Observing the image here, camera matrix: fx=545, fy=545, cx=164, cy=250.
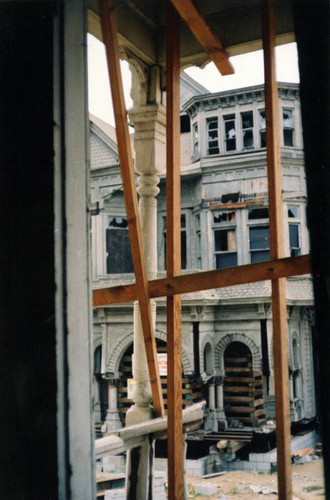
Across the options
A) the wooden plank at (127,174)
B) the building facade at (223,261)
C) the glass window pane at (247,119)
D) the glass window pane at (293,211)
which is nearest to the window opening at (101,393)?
the building facade at (223,261)

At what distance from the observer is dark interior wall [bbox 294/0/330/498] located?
3.44ft

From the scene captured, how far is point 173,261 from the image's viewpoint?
4.37 m

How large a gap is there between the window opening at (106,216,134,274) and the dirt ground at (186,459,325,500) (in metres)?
7.07

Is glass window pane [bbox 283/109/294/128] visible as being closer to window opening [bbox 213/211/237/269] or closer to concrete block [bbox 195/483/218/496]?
window opening [bbox 213/211/237/269]

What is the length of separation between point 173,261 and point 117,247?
45.9 ft

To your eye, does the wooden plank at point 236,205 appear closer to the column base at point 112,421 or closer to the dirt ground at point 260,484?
the column base at point 112,421

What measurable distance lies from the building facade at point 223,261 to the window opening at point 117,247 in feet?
0.11

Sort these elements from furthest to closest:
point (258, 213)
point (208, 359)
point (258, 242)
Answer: point (258, 213), point (258, 242), point (208, 359)

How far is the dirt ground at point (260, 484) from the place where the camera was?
39.7ft

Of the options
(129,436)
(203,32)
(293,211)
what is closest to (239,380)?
(293,211)

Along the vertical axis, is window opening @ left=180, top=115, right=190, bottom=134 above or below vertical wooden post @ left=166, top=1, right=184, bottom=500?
above

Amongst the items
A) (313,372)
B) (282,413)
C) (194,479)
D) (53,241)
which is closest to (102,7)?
(53,241)

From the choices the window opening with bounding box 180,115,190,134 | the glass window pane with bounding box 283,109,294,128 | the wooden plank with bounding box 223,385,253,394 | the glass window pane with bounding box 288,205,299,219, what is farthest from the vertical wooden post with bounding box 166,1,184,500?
the window opening with bounding box 180,115,190,134

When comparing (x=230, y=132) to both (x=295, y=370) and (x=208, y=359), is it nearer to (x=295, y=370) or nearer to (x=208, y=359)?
(x=208, y=359)
